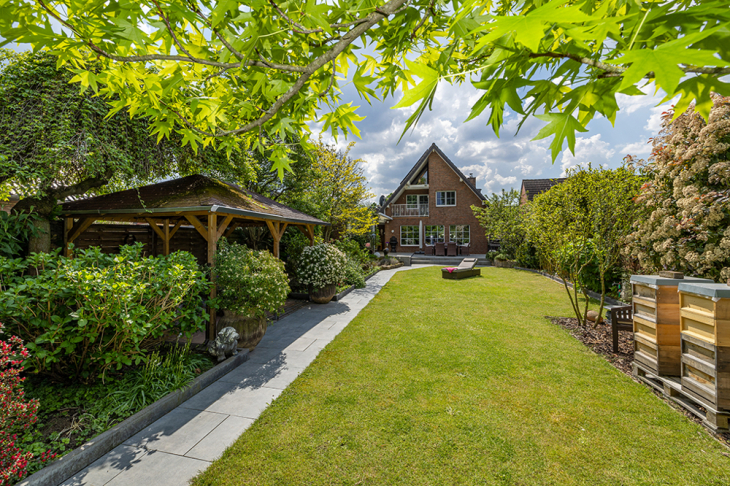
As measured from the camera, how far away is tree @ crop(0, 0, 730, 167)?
0.87 metres

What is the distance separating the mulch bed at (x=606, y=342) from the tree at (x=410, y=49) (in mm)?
4190

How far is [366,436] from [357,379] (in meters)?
1.15

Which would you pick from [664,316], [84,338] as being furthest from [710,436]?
[84,338]

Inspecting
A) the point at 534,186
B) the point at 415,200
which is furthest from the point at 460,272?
the point at 534,186

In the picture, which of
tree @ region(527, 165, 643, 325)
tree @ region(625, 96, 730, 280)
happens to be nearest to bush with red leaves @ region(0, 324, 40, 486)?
tree @ region(527, 165, 643, 325)

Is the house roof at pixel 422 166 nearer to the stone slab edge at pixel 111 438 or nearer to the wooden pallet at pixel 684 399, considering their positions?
the wooden pallet at pixel 684 399

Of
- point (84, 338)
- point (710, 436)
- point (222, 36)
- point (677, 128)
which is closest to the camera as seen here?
point (222, 36)

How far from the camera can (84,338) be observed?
3.18 metres

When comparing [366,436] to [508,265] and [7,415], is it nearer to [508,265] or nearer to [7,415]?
[7,415]

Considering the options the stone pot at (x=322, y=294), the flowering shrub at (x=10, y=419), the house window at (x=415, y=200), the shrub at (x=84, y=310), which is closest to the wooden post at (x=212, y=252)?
the shrub at (x=84, y=310)

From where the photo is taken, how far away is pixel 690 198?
5.16 meters

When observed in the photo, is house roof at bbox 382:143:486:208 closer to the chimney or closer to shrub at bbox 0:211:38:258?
the chimney

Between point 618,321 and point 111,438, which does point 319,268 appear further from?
point 618,321

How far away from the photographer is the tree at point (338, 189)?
13500mm
